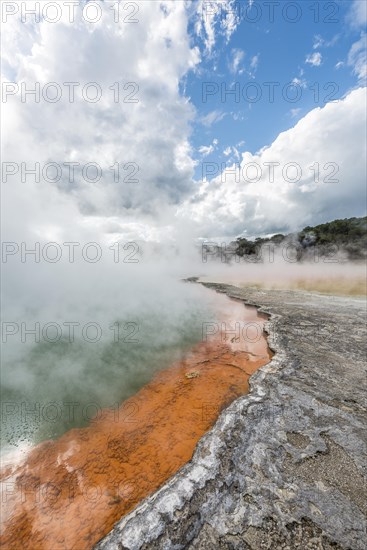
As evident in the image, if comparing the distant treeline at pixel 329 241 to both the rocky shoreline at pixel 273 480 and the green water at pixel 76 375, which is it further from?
the rocky shoreline at pixel 273 480

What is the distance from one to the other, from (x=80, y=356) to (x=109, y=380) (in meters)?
1.87

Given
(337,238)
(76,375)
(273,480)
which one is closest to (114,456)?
(273,480)

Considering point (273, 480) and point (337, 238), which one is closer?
→ point (273, 480)

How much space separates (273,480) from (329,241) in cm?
4724

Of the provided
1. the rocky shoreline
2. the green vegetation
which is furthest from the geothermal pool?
the green vegetation

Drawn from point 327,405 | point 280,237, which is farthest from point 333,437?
point 280,237

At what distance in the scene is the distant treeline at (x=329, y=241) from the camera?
38062 mm

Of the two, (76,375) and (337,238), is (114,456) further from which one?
(337,238)

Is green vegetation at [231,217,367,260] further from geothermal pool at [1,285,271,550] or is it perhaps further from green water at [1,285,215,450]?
geothermal pool at [1,285,271,550]

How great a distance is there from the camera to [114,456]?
391 cm

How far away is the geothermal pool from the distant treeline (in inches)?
1618

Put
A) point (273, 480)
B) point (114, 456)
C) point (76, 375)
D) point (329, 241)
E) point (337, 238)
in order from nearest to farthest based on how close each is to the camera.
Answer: point (273, 480)
point (114, 456)
point (76, 375)
point (337, 238)
point (329, 241)

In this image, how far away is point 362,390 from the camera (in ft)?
15.7

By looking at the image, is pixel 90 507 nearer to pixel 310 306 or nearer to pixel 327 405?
pixel 327 405
